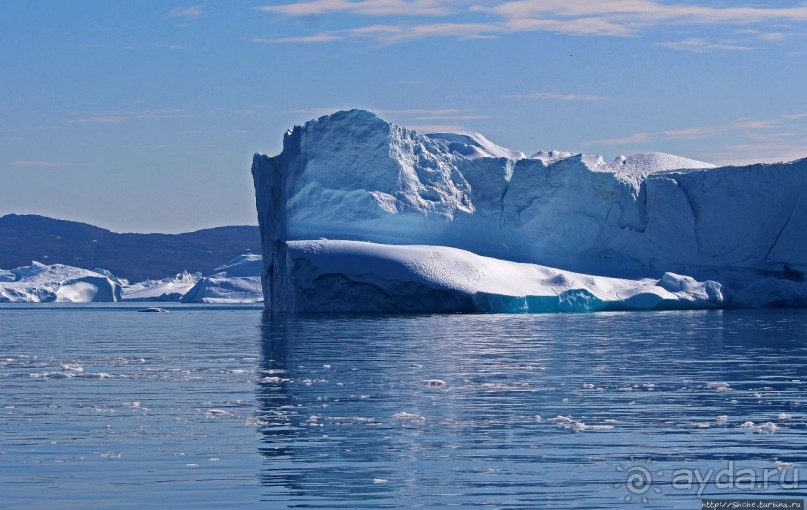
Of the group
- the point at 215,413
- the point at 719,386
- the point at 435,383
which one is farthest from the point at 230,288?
the point at 215,413

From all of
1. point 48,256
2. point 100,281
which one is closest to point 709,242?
point 100,281

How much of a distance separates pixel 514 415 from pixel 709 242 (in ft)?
93.8

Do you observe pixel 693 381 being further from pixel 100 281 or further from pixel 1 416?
pixel 100 281

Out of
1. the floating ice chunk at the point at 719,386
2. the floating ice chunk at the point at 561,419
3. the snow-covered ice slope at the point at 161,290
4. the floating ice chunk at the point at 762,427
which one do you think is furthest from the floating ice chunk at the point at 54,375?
the snow-covered ice slope at the point at 161,290

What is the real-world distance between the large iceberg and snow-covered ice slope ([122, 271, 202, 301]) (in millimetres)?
37578

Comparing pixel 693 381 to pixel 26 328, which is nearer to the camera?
pixel 693 381

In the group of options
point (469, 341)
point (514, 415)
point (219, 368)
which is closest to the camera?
point (514, 415)

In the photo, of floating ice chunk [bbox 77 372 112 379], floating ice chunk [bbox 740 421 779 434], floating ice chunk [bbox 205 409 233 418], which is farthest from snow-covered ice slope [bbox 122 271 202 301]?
floating ice chunk [bbox 740 421 779 434]

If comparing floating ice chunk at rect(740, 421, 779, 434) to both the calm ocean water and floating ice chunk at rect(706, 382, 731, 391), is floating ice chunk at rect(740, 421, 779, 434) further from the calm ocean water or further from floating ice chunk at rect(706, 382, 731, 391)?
floating ice chunk at rect(706, 382, 731, 391)

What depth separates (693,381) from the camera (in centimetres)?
1362

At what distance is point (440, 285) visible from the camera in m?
32.2

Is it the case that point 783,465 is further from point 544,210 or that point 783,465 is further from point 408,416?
point 544,210

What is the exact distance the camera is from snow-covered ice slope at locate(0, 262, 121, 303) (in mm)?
67869

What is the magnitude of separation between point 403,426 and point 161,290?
7019cm
